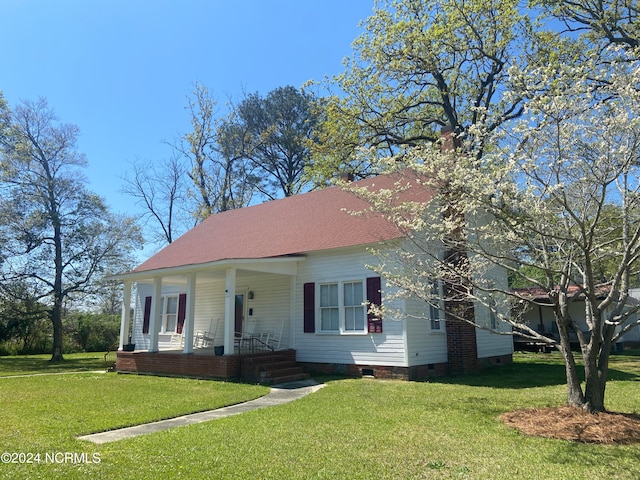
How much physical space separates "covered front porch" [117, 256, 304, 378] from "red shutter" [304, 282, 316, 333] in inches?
25.7

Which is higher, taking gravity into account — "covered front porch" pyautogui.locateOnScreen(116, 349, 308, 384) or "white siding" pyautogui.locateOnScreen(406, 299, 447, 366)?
"white siding" pyautogui.locateOnScreen(406, 299, 447, 366)

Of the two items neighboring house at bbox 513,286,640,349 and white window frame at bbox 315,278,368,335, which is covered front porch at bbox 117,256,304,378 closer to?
white window frame at bbox 315,278,368,335

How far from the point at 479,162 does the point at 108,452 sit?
6.71 metres

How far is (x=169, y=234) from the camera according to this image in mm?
33969

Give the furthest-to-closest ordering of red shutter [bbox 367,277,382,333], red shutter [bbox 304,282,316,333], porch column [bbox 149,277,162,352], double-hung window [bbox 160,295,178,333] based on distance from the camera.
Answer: double-hung window [bbox 160,295,178,333] → porch column [bbox 149,277,162,352] → red shutter [bbox 304,282,316,333] → red shutter [bbox 367,277,382,333]

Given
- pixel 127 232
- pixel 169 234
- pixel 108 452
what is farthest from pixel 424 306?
pixel 169 234

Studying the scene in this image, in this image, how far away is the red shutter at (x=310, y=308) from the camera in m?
13.8

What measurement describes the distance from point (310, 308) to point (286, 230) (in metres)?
3.70

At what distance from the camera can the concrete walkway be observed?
6309 millimetres

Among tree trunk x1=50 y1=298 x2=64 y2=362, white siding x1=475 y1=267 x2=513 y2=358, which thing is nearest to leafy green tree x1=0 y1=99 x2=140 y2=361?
tree trunk x1=50 y1=298 x2=64 y2=362

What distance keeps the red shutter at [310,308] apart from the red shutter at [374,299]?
6.44 ft

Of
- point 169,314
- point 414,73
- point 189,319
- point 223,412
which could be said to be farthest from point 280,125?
point 223,412

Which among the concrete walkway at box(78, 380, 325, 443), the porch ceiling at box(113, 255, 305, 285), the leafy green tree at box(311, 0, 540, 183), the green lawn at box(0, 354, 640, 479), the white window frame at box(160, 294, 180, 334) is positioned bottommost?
the concrete walkway at box(78, 380, 325, 443)

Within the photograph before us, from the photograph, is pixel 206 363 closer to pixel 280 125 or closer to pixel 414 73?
pixel 414 73
